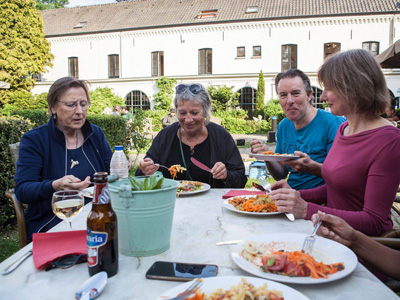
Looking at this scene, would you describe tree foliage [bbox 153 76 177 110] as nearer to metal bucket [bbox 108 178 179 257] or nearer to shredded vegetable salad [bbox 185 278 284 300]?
metal bucket [bbox 108 178 179 257]

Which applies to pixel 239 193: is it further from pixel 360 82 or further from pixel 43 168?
pixel 43 168

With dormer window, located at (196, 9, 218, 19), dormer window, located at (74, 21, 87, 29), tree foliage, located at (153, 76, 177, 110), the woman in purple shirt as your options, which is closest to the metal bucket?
the woman in purple shirt

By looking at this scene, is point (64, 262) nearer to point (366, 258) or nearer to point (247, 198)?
point (247, 198)

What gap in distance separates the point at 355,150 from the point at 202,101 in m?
1.47

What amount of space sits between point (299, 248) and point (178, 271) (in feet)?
1.85

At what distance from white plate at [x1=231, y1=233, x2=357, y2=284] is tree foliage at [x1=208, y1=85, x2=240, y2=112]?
23826 mm

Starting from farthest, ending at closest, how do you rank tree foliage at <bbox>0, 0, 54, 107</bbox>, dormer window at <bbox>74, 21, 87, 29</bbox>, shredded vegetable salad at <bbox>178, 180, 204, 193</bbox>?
1. dormer window at <bbox>74, 21, 87, 29</bbox>
2. tree foliage at <bbox>0, 0, 54, 107</bbox>
3. shredded vegetable salad at <bbox>178, 180, 204, 193</bbox>

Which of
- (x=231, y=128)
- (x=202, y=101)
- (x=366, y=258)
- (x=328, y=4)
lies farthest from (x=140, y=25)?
(x=366, y=258)

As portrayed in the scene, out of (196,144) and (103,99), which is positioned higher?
(103,99)

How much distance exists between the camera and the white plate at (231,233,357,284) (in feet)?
3.73

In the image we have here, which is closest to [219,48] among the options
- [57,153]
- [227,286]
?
[57,153]

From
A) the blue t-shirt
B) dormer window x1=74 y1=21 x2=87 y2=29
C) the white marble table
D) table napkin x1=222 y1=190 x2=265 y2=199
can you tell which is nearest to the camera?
the white marble table

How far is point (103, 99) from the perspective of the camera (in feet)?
85.6

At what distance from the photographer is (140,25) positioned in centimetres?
2741
